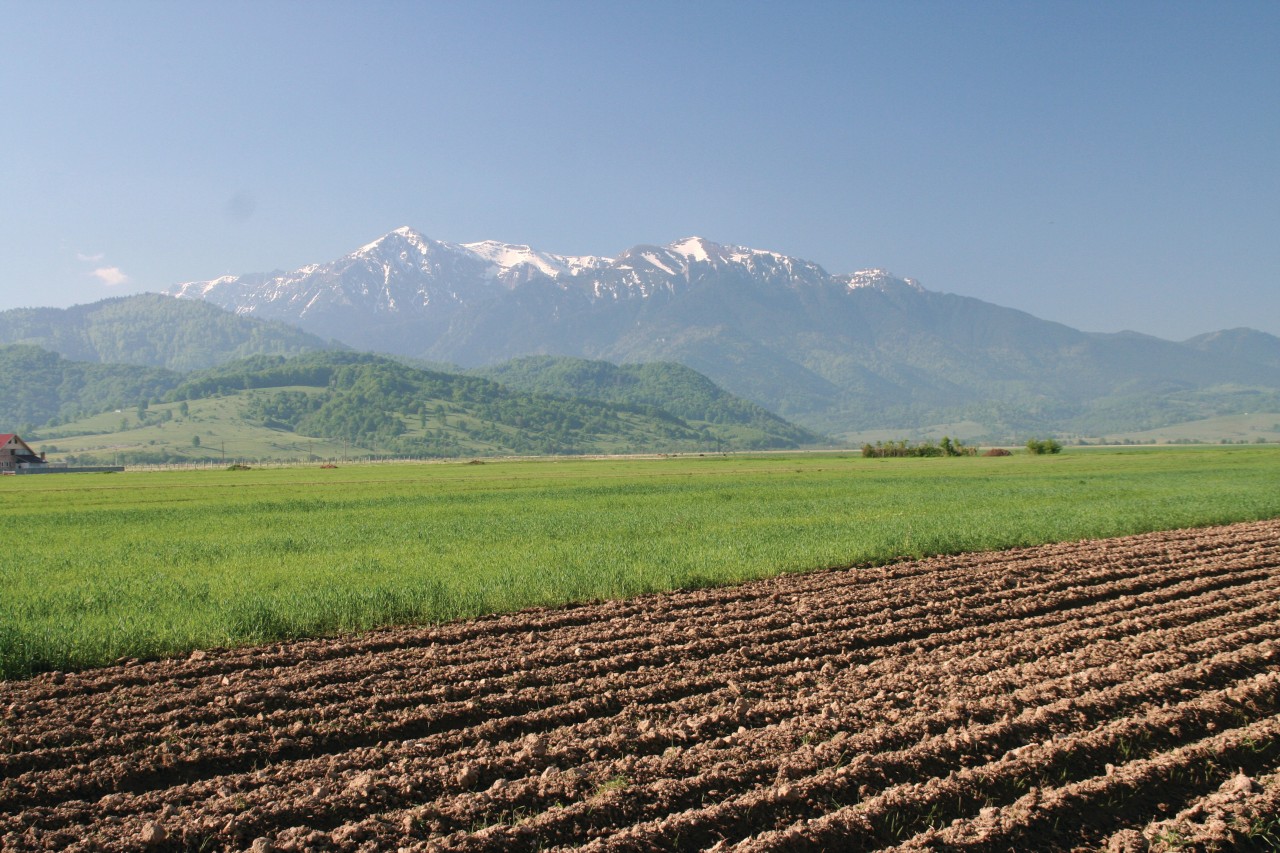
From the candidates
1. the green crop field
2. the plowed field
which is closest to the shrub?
the green crop field

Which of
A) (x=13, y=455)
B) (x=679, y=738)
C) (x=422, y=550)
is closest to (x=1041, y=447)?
(x=422, y=550)

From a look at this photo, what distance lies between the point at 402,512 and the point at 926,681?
30759 mm

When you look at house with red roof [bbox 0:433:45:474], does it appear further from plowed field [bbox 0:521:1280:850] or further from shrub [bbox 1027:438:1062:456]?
shrub [bbox 1027:438:1062:456]

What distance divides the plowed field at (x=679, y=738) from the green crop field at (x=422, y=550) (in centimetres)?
126

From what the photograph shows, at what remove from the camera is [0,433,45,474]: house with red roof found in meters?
121

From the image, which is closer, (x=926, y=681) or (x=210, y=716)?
(x=210, y=716)

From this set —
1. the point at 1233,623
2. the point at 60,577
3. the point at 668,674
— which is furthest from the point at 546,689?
the point at 60,577

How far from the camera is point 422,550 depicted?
2108cm

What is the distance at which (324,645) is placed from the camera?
1109 cm

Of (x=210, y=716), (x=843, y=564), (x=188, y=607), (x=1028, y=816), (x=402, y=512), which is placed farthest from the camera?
(x=402, y=512)

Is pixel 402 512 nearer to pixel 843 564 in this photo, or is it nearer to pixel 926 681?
pixel 843 564

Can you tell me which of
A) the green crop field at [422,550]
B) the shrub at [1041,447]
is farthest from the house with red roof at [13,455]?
the shrub at [1041,447]

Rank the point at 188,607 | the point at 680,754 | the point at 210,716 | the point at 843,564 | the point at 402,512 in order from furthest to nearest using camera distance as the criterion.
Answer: the point at 402,512 < the point at 843,564 < the point at 188,607 < the point at 210,716 < the point at 680,754

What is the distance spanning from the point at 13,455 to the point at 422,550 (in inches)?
5327
